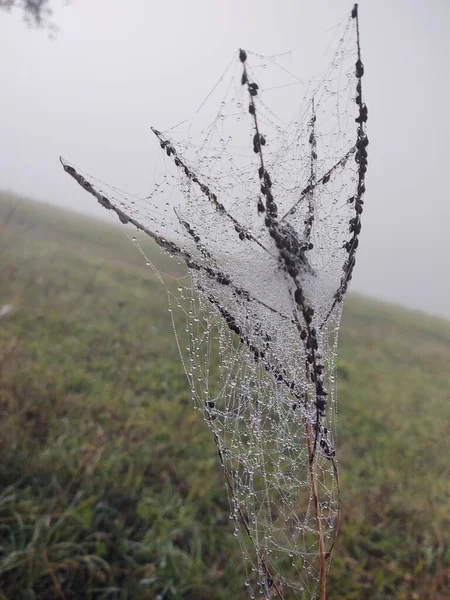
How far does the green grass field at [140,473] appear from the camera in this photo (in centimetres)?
312

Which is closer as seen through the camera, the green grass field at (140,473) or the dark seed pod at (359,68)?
the dark seed pod at (359,68)

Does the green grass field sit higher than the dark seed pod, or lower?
lower

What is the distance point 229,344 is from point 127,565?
2.70m

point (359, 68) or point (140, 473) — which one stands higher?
point (359, 68)

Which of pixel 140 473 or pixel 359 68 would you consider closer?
pixel 359 68

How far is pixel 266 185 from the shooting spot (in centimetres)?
64

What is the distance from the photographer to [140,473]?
4105 mm

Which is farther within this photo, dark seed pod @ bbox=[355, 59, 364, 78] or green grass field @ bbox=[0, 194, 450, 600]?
green grass field @ bbox=[0, 194, 450, 600]

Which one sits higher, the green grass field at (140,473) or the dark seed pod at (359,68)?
the dark seed pod at (359,68)

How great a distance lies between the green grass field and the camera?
312 centimetres

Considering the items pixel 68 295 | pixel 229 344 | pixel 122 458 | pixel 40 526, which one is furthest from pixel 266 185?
pixel 68 295

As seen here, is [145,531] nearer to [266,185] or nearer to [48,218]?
[266,185]

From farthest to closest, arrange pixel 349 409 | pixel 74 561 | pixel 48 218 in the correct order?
pixel 48 218 → pixel 349 409 → pixel 74 561

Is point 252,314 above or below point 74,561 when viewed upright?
above
